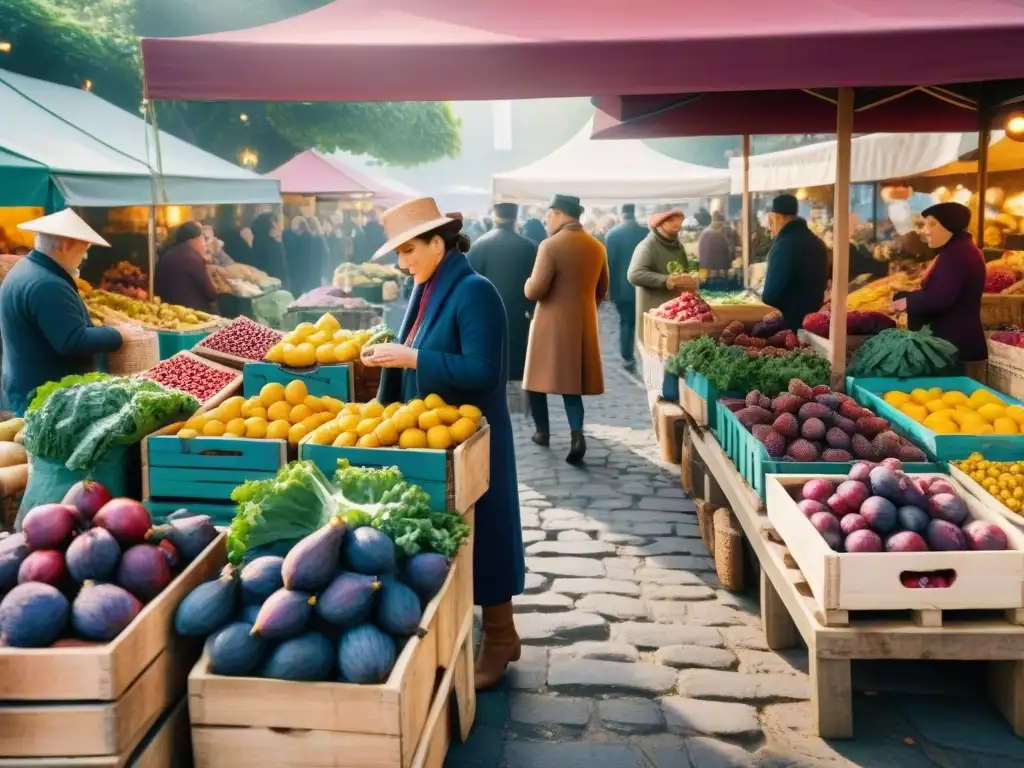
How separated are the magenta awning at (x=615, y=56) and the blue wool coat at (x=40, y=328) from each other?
209 cm

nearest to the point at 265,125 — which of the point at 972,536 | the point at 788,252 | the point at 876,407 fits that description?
the point at 788,252

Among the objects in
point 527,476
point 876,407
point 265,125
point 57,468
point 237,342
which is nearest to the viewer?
point 57,468

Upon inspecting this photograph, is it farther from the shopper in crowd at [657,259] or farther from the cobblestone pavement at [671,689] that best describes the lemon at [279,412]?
the shopper in crowd at [657,259]

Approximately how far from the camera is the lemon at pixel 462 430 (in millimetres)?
4020

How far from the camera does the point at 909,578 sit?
4020mm

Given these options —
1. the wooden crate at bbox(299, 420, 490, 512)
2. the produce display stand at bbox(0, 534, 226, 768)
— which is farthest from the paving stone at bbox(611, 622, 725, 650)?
the produce display stand at bbox(0, 534, 226, 768)

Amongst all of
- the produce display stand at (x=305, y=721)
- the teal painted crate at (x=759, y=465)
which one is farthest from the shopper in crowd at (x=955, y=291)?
the produce display stand at (x=305, y=721)

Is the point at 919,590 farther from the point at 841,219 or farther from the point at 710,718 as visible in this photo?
the point at 841,219

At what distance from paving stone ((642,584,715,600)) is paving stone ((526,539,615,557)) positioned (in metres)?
0.64

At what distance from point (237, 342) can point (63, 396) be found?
255 cm

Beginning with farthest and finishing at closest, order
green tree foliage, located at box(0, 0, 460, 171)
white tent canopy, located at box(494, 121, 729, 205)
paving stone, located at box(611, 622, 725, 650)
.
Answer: green tree foliage, located at box(0, 0, 460, 171)
white tent canopy, located at box(494, 121, 729, 205)
paving stone, located at box(611, 622, 725, 650)

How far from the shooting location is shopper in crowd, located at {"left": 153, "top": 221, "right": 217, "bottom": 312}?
11469 mm

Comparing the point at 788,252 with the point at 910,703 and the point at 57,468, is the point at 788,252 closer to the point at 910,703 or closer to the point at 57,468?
the point at 910,703

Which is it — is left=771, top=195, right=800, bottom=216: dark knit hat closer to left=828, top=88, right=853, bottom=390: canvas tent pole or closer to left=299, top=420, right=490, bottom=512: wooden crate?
left=828, top=88, right=853, bottom=390: canvas tent pole
